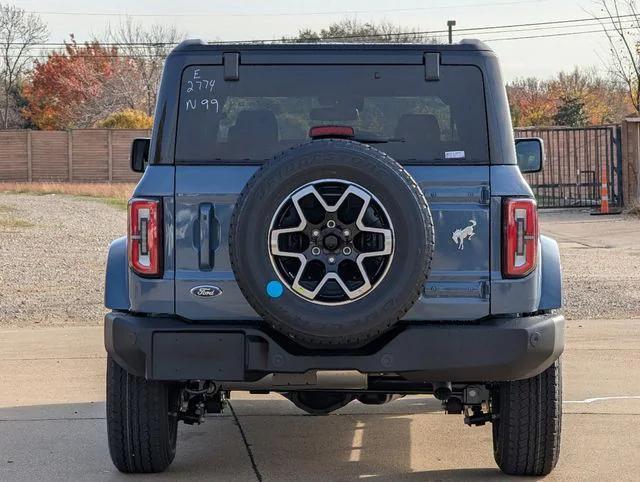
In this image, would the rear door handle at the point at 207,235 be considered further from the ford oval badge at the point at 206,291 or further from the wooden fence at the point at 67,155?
the wooden fence at the point at 67,155

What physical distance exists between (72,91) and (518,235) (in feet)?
197

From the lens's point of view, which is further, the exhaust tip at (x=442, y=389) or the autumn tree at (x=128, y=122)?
the autumn tree at (x=128, y=122)

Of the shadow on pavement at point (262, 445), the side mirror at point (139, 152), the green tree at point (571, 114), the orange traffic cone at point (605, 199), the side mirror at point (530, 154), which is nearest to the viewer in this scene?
the shadow on pavement at point (262, 445)

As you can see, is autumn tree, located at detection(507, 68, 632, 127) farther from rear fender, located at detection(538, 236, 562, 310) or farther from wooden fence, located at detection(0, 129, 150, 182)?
rear fender, located at detection(538, 236, 562, 310)

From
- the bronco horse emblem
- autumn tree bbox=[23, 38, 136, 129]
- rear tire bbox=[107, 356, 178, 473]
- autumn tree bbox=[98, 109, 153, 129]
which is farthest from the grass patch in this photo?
the bronco horse emblem

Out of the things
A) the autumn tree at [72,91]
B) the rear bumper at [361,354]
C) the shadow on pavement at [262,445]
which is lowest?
the shadow on pavement at [262,445]

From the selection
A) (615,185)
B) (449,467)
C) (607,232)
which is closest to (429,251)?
(449,467)

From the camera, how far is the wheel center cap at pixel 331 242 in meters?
4.92

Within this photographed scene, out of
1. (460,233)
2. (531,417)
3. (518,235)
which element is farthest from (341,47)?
(531,417)

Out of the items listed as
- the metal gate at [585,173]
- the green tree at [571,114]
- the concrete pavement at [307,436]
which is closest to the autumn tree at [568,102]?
the green tree at [571,114]

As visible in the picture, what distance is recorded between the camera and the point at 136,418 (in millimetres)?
5664

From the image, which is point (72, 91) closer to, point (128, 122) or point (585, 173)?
point (128, 122)

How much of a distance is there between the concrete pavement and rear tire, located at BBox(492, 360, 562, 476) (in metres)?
0.27

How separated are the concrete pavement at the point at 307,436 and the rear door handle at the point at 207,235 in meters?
1.17
